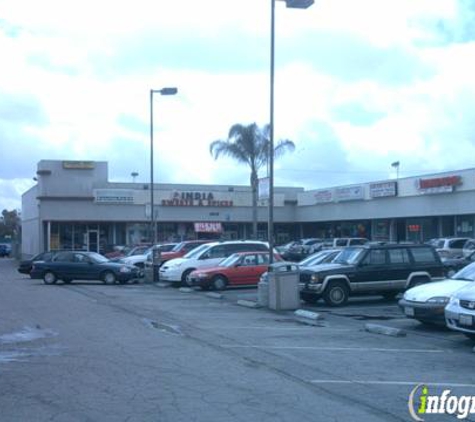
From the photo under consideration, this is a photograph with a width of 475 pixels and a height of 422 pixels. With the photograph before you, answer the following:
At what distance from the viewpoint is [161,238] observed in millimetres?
62594

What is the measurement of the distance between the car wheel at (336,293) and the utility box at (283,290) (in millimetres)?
1022

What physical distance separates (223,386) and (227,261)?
748 inches

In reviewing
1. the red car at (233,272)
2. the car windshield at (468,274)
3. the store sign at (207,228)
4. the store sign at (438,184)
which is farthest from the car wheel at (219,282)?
the store sign at (207,228)

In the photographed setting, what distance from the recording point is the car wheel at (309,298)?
69.0 ft

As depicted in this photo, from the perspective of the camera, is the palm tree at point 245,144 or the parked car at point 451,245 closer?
the parked car at point 451,245

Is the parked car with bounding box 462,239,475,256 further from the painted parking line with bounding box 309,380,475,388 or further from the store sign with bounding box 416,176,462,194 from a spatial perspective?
the painted parking line with bounding box 309,380,475,388

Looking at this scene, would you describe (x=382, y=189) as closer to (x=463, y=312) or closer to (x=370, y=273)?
(x=370, y=273)

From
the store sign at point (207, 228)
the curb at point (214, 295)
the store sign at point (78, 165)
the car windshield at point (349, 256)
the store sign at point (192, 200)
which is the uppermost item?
the store sign at point (78, 165)

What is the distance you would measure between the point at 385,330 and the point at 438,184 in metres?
33.7

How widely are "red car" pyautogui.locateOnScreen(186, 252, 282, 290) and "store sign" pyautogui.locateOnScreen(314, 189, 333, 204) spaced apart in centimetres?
3174

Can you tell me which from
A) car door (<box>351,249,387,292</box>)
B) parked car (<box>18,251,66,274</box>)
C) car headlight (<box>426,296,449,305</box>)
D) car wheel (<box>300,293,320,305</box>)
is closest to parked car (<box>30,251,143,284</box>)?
parked car (<box>18,251,66,274</box>)

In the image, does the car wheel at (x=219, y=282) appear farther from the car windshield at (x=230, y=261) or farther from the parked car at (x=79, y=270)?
the parked car at (x=79, y=270)

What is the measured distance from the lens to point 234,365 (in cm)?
1098

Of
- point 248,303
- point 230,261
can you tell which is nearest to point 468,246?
point 230,261
